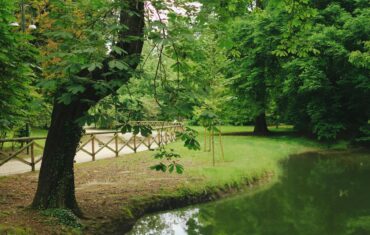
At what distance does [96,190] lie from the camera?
1074cm

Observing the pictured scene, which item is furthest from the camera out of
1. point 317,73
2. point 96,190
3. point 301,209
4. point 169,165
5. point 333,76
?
point 333,76

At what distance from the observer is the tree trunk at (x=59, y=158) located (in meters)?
7.57

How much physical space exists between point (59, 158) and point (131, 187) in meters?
3.99

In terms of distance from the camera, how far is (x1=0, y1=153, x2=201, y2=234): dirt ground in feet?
24.8

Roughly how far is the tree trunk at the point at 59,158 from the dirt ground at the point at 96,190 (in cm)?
42

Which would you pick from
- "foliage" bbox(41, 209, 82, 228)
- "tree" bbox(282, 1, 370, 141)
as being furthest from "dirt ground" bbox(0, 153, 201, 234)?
"tree" bbox(282, 1, 370, 141)

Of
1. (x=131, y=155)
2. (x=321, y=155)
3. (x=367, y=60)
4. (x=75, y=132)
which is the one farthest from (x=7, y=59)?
(x=321, y=155)

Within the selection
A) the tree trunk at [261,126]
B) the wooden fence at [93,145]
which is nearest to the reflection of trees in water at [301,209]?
the wooden fence at [93,145]

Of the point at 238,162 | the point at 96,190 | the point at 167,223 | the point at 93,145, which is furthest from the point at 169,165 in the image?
the point at 93,145

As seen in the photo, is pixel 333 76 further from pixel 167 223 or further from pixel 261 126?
pixel 167 223

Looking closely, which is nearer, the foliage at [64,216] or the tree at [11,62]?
the foliage at [64,216]

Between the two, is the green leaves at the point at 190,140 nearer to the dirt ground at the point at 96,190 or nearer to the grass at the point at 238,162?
the dirt ground at the point at 96,190

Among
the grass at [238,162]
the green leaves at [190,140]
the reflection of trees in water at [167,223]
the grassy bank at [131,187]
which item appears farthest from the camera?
the grass at [238,162]

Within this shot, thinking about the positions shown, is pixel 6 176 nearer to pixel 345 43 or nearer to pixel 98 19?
pixel 98 19
